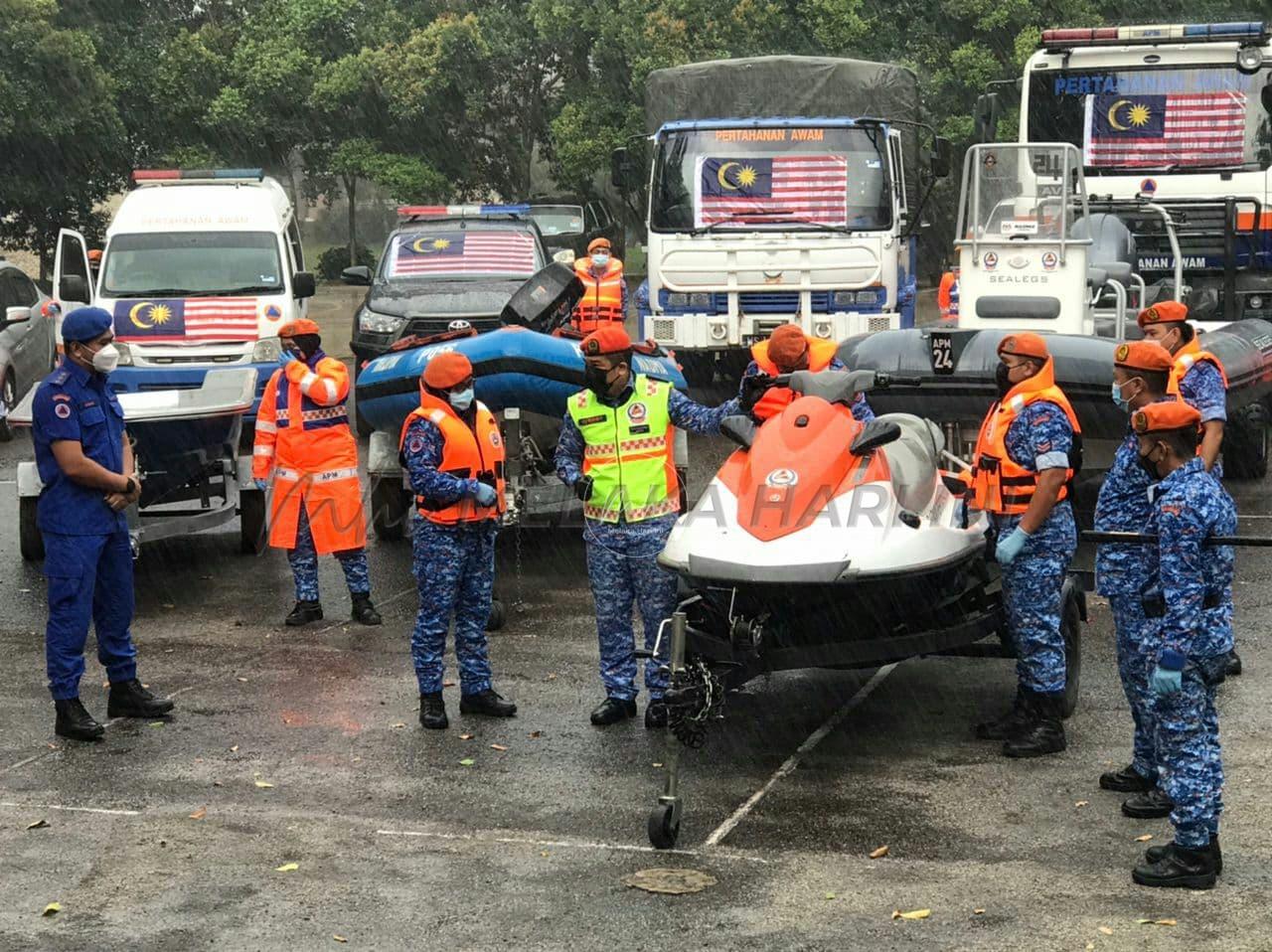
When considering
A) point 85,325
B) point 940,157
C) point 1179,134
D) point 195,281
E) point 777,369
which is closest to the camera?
point 85,325

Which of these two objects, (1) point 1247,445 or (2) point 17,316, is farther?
(2) point 17,316

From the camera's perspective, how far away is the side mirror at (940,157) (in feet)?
61.1

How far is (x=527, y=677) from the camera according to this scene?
381 inches

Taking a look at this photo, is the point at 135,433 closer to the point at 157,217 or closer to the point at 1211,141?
the point at 157,217

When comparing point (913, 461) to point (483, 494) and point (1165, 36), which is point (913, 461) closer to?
point (483, 494)

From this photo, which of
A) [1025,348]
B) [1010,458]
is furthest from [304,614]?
[1025,348]

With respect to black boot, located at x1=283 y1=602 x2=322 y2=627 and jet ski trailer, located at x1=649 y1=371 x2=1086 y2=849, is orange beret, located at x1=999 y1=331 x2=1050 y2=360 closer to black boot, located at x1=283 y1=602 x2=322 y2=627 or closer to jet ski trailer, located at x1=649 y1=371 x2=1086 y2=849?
jet ski trailer, located at x1=649 y1=371 x2=1086 y2=849

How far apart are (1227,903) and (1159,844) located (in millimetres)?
531

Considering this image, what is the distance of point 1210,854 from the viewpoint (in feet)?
21.4

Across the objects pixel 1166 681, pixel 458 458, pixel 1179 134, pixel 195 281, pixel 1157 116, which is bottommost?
pixel 1166 681

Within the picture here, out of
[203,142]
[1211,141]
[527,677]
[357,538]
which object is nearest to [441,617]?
[527,677]

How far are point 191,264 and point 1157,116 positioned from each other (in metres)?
9.17

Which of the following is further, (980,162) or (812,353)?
(980,162)

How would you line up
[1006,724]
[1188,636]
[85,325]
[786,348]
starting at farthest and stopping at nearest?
[786,348] < [85,325] < [1006,724] < [1188,636]
